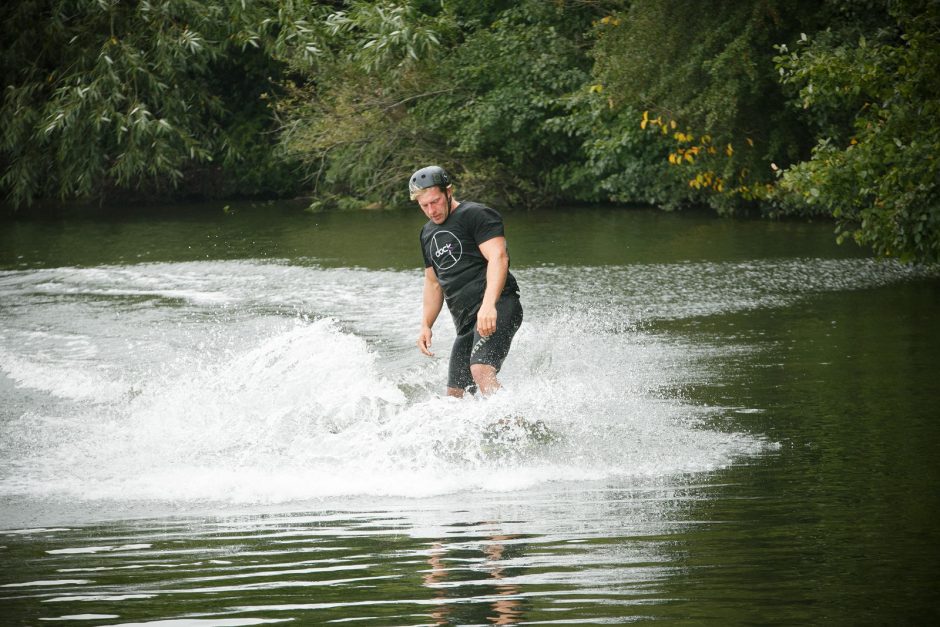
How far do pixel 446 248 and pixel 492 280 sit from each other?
1.65 feet

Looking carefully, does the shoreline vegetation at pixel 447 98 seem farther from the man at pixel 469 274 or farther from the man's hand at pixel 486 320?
the man's hand at pixel 486 320

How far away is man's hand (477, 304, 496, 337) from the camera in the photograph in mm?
7016

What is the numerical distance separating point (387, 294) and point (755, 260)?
223 inches

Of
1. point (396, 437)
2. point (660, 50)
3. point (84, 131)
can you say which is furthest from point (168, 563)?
point (84, 131)

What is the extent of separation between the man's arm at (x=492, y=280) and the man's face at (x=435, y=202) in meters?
A: 0.33

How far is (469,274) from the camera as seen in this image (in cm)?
752

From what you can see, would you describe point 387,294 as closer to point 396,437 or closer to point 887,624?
point 396,437

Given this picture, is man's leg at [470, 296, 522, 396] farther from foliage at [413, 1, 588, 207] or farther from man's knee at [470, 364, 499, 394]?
foliage at [413, 1, 588, 207]

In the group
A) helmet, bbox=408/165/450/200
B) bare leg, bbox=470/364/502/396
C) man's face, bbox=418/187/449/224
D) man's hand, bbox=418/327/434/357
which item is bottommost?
bare leg, bbox=470/364/502/396

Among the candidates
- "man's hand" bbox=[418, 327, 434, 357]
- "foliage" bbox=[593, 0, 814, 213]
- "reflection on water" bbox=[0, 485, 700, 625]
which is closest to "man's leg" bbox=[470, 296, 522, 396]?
"man's hand" bbox=[418, 327, 434, 357]

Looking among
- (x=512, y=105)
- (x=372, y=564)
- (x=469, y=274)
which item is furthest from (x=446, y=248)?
(x=512, y=105)

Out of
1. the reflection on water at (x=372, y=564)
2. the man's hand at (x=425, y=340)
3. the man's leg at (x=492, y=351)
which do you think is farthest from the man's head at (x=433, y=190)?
the reflection on water at (x=372, y=564)

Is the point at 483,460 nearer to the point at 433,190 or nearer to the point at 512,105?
the point at 433,190

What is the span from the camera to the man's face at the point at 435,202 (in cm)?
729
